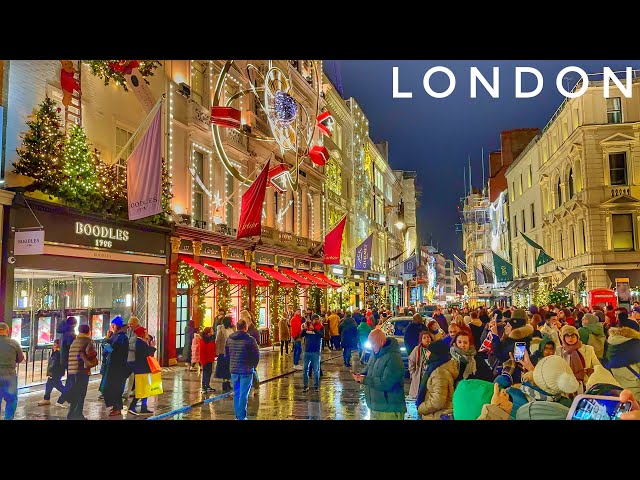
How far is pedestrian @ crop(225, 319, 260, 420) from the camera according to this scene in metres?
10.3

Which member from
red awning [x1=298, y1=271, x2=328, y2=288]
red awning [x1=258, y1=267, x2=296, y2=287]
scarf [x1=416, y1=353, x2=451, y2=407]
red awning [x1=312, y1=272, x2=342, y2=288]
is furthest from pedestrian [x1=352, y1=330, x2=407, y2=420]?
red awning [x1=312, y1=272, x2=342, y2=288]

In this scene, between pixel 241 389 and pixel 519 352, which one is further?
pixel 241 389

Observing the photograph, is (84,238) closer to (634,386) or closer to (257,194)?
(257,194)

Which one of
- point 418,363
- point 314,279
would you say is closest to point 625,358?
point 418,363

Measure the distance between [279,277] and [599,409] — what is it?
24.4m

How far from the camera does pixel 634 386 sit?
8383 millimetres

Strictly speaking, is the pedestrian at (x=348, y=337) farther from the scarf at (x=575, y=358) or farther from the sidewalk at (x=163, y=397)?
the scarf at (x=575, y=358)

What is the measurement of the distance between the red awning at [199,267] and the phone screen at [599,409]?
17.5 meters

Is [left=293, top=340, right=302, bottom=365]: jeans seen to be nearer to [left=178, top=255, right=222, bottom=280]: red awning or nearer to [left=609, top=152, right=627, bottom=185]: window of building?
[left=178, top=255, right=222, bottom=280]: red awning

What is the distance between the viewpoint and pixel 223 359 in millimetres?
13812

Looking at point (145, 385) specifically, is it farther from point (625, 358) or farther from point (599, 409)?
point (599, 409)

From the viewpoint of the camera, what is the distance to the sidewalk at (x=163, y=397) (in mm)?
11609
